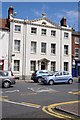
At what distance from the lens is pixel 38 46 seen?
128ft

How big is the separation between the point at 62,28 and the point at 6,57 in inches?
465

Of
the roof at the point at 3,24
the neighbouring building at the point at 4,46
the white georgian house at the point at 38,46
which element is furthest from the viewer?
the white georgian house at the point at 38,46

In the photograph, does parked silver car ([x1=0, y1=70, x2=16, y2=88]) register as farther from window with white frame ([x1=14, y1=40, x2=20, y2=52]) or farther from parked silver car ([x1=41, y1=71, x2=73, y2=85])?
window with white frame ([x1=14, y1=40, x2=20, y2=52])

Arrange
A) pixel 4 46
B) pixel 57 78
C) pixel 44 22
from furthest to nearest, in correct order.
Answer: pixel 44 22 < pixel 4 46 < pixel 57 78

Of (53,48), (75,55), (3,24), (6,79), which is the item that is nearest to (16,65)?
(3,24)

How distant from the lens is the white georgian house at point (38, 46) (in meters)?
37.2

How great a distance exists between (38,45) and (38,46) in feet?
0.53

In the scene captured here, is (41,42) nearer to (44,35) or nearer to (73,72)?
(44,35)

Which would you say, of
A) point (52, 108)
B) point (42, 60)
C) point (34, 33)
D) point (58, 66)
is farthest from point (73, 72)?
point (52, 108)

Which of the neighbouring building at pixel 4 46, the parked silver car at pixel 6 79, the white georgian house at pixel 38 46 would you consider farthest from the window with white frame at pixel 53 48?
the parked silver car at pixel 6 79

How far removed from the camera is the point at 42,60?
39.0m

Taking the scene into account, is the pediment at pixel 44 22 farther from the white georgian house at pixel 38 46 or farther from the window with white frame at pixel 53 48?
the window with white frame at pixel 53 48

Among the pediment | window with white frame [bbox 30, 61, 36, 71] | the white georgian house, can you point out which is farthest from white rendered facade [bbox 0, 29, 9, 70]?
the pediment

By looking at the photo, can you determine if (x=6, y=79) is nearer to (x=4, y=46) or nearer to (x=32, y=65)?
(x=4, y=46)
